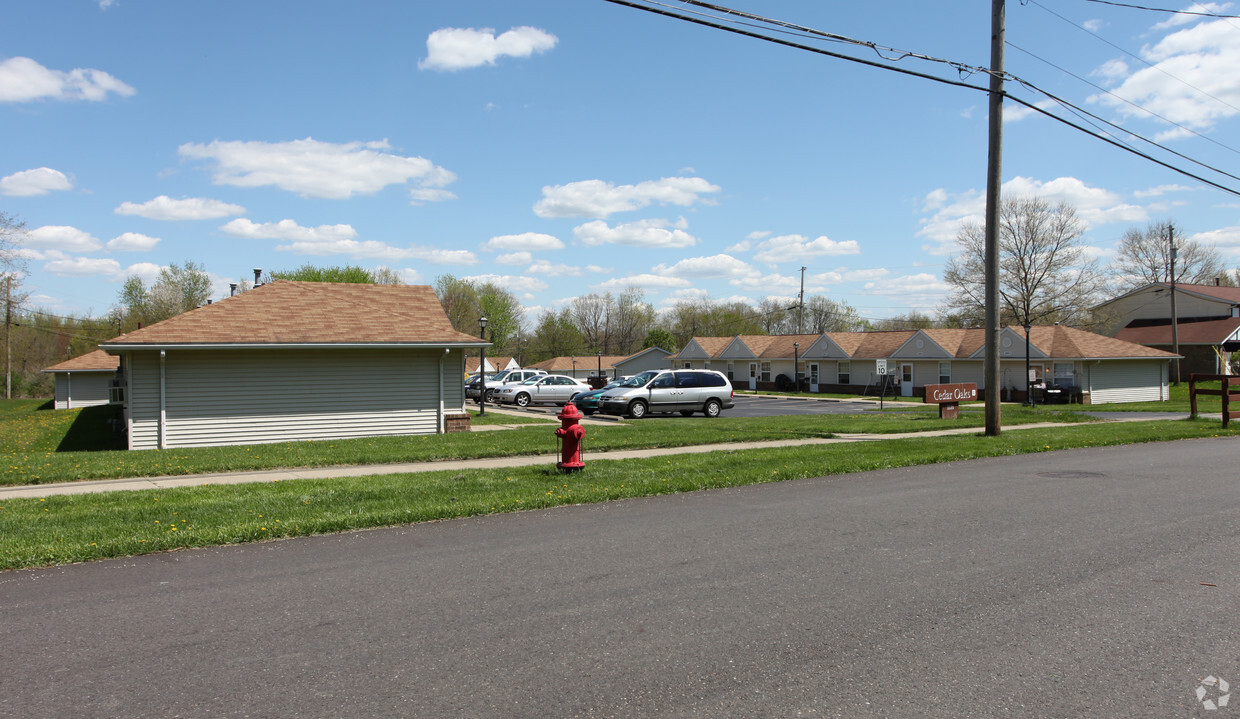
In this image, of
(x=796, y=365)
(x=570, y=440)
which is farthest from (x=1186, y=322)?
(x=570, y=440)

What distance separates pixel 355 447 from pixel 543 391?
21183 millimetres

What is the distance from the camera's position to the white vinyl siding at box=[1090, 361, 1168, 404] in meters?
40.6

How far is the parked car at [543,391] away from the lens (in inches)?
1442

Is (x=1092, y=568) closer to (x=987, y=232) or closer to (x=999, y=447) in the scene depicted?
(x=999, y=447)

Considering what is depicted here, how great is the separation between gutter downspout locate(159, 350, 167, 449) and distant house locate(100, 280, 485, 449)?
26mm

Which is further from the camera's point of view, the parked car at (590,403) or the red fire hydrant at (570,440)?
the parked car at (590,403)

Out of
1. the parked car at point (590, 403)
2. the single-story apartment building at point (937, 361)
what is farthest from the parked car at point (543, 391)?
the single-story apartment building at point (937, 361)

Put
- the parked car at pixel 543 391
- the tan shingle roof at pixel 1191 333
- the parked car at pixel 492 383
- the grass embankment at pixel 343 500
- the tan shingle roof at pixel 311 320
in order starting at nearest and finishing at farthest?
the grass embankment at pixel 343 500, the tan shingle roof at pixel 311 320, the parked car at pixel 543 391, the parked car at pixel 492 383, the tan shingle roof at pixel 1191 333

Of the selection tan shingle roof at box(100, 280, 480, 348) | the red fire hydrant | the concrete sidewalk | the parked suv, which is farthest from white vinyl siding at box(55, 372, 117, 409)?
the red fire hydrant

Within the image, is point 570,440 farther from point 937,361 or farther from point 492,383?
point 937,361

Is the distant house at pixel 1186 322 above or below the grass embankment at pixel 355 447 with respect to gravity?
above

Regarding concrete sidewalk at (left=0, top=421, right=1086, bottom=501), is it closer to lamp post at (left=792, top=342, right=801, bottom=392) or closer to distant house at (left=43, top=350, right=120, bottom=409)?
lamp post at (left=792, top=342, right=801, bottom=392)

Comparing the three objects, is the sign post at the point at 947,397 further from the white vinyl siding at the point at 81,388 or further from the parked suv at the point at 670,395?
the white vinyl siding at the point at 81,388

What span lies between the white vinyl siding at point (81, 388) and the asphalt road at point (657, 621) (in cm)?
5025
